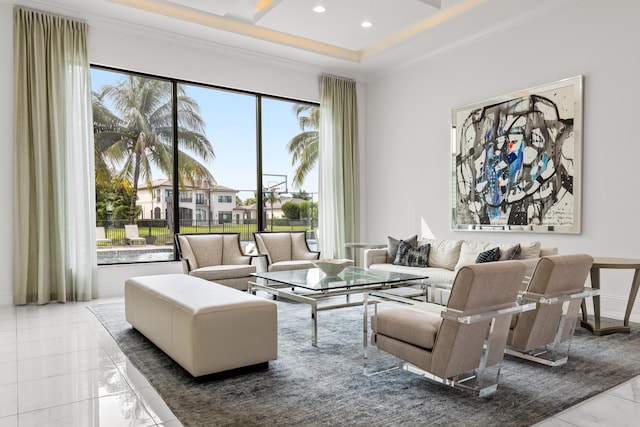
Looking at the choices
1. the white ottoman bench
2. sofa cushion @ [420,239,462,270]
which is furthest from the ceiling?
the white ottoman bench

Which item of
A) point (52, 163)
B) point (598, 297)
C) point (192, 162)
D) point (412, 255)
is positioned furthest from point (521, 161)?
point (52, 163)

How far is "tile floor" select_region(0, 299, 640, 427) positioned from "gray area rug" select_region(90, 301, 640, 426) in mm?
88

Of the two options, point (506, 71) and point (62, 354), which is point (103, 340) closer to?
point (62, 354)

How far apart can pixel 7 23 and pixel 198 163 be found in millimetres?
2870

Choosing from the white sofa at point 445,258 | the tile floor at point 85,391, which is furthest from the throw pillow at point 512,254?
the tile floor at point 85,391

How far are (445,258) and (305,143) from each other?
3514 millimetres

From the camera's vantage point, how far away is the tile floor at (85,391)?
2.34 meters

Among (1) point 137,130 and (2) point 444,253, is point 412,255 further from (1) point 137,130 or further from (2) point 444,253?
(1) point 137,130

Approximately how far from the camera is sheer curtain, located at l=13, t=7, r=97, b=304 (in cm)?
525

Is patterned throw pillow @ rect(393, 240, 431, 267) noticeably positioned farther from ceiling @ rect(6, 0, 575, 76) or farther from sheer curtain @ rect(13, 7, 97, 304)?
sheer curtain @ rect(13, 7, 97, 304)

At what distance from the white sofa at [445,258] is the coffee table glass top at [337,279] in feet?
1.48

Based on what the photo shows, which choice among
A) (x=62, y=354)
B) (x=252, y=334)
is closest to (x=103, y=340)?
(x=62, y=354)

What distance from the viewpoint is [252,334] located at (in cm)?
298

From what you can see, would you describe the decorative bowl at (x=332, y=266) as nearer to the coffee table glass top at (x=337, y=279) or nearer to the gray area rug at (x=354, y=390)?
the coffee table glass top at (x=337, y=279)
